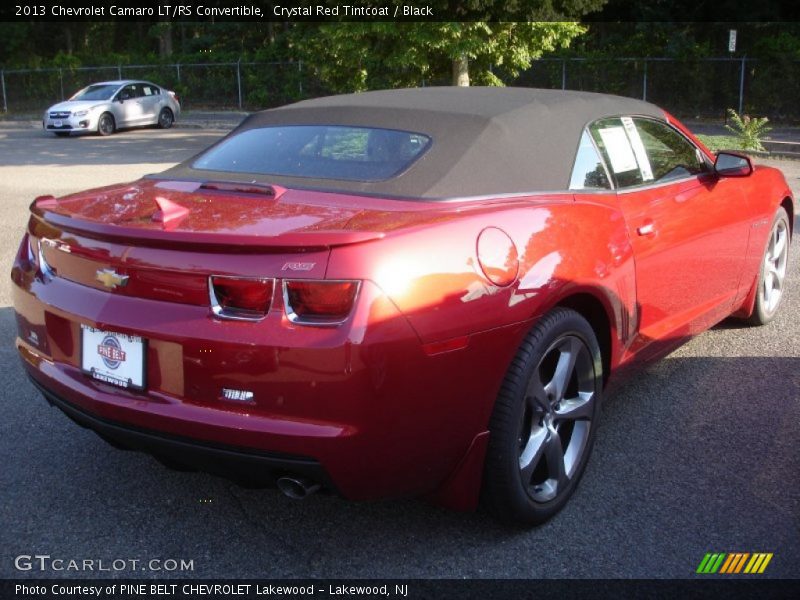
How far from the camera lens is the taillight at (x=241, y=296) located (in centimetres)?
269

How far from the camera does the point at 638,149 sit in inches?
167

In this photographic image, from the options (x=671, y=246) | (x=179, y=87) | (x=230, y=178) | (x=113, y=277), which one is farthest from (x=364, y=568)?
(x=179, y=87)

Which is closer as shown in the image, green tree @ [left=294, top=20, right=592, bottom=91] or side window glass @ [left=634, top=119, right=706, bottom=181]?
side window glass @ [left=634, top=119, right=706, bottom=181]

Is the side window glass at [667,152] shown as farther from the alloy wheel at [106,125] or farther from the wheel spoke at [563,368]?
the alloy wheel at [106,125]

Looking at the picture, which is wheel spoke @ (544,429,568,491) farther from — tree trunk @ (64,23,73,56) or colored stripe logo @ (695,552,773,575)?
tree trunk @ (64,23,73,56)

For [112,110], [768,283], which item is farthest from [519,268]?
[112,110]

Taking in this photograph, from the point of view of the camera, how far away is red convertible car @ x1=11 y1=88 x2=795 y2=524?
105 inches

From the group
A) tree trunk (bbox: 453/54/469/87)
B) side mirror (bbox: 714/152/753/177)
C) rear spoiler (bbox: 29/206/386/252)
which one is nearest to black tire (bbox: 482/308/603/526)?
rear spoiler (bbox: 29/206/386/252)

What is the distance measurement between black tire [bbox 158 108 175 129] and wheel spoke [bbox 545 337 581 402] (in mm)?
24466

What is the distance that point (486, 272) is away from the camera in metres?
2.95

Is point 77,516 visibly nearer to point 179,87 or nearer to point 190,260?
point 190,260

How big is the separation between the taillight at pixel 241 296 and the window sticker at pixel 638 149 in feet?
7.09

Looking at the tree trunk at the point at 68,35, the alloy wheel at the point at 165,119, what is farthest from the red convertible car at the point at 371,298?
the tree trunk at the point at 68,35

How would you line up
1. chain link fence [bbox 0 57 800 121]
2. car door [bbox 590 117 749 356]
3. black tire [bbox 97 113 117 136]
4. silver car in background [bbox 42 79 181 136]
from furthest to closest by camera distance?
black tire [bbox 97 113 117 136] < chain link fence [bbox 0 57 800 121] < silver car in background [bbox 42 79 181 136] < car door [bbox 590 117 749 356]
